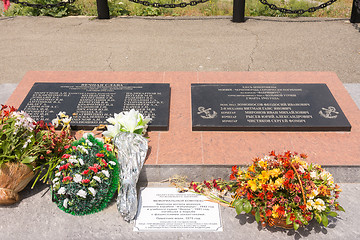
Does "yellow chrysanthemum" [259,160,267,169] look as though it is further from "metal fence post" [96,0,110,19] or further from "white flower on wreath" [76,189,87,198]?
"metal fence post" [96,0,110,19]

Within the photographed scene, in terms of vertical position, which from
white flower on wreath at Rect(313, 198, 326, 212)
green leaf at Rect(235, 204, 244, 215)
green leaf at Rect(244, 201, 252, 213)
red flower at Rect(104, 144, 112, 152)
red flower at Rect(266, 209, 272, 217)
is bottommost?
green leaf at Rect(235, 204, 244, 215)

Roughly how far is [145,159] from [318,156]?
1.61 meters

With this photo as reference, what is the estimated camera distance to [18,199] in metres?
3.18

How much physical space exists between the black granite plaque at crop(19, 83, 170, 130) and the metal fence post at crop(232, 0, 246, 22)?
3.62m

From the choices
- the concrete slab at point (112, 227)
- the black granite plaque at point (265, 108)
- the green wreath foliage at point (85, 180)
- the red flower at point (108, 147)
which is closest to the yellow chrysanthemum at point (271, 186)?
the concrete slab at point (112, 227)

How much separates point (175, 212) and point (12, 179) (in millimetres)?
1399

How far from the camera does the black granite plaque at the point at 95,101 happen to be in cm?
369

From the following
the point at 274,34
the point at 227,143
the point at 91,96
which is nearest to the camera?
the point at 227,143

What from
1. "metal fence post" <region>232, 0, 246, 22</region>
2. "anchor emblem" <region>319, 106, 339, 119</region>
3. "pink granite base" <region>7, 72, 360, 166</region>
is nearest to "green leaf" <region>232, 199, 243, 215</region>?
"pink granite base" <region>7, 72, 360, 166</region>

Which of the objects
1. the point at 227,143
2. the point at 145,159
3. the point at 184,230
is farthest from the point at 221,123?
the point at 184,230

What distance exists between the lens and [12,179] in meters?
3.00

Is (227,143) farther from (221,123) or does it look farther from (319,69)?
(319,69)

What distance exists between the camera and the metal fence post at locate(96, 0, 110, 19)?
722cm

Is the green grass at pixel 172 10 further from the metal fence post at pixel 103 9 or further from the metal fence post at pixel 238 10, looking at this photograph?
→ the metal fence post at pixel 238 10
